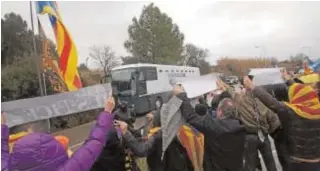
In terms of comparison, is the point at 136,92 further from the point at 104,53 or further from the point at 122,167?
the point at 104,53

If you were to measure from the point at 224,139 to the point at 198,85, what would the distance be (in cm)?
61

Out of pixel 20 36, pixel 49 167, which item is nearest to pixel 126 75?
pixel 20 36

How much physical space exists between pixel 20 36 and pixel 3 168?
81.6ft

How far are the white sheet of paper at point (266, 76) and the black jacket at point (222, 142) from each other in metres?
0.60

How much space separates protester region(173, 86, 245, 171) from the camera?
10.4 ft

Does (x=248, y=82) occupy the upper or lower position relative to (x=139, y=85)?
upper

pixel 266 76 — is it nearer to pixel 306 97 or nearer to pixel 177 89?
pixel 306 97

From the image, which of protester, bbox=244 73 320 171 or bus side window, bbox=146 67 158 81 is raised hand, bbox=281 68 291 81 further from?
bus side window, bbox=146 67 158 81

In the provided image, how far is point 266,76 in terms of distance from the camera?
12.8ft

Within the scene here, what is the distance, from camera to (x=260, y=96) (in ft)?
10.6

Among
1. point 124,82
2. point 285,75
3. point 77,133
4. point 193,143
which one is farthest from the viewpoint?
point 124,82

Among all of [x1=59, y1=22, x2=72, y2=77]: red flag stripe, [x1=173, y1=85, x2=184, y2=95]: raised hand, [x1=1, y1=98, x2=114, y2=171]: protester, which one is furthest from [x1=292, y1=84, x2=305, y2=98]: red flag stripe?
[x1=59, y1=22, x2=72, y2=77]: red flag stripe

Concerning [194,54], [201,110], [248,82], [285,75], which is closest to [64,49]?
[201,110]

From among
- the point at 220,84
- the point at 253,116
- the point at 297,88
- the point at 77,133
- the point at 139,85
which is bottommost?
the point at 77,133
